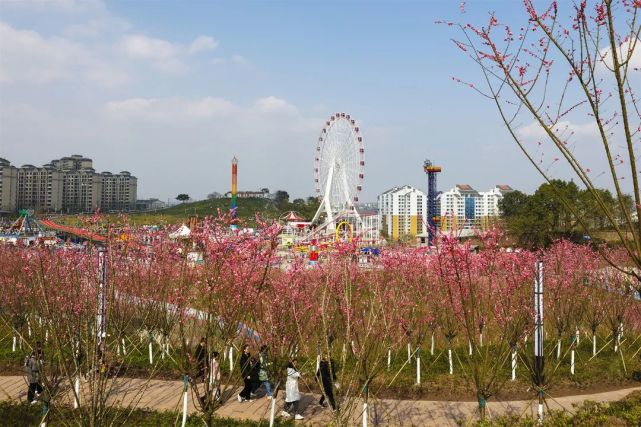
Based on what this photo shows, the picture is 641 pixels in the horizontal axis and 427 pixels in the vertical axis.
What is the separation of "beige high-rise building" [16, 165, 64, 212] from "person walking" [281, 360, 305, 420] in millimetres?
124716

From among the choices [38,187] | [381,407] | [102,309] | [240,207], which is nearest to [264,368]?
[381,407]

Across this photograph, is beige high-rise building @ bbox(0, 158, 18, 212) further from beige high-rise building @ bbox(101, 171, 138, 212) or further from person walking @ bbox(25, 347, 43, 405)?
person walking @ bbox(25, 347, 43, 405)

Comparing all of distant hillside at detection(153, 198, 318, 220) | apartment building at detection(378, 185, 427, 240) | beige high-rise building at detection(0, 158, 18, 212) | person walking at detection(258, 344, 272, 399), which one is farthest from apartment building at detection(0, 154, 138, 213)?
person walking at detection(258, 344, 272, 399)

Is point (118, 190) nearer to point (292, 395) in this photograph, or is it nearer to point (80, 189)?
point (80, 189)

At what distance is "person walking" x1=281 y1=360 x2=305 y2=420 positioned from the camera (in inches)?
398

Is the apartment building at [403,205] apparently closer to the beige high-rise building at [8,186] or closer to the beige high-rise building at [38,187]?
the beige high-rise building at [38,187]

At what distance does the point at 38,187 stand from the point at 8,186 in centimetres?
680

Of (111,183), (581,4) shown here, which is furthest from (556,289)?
(111,183)

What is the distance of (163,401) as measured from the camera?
37.5 feet

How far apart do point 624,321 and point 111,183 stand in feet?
475

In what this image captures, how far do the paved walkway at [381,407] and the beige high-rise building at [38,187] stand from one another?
121m

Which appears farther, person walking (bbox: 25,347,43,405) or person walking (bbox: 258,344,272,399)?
person walking (bbox: 25,347,43,405)

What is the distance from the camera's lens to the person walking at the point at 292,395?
10114 mm

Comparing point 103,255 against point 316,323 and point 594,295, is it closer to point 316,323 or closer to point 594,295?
point 316,323
